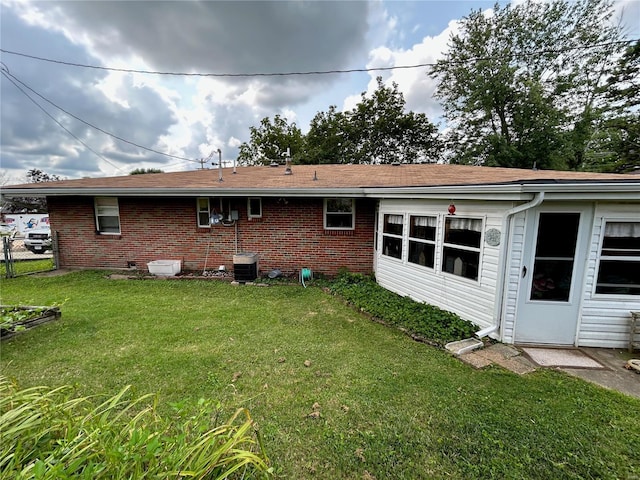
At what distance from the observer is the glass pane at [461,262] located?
455 centimetres

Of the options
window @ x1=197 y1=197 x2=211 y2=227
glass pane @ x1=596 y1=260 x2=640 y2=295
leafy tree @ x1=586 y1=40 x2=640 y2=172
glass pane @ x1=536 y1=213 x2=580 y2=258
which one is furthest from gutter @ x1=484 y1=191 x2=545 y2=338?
leafy tree @ x1=586 y1=40 x2=640 y2=172

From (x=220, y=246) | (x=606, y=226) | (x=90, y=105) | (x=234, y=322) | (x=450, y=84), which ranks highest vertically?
(x=450, y=84)

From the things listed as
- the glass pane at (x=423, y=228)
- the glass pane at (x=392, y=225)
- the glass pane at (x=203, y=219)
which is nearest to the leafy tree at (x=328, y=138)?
the glass pane at (x=203, y=219)

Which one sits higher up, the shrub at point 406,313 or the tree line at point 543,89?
the tree line at point 543,89

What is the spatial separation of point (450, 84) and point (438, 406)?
2234cm

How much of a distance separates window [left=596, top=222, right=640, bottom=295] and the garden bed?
27.4 ft

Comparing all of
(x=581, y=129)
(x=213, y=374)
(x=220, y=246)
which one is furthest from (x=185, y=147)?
(x=581, y=129)

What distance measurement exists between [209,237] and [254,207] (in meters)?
1.67

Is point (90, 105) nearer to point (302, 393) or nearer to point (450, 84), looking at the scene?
point (302, 393)

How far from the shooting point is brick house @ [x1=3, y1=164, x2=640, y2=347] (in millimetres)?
3863

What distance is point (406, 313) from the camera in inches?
201

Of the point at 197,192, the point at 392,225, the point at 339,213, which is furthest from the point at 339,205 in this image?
the point at 197,192

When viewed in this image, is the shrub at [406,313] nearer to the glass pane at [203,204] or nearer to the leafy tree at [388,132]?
the glass pane at [203,204]

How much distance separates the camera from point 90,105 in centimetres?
1193
